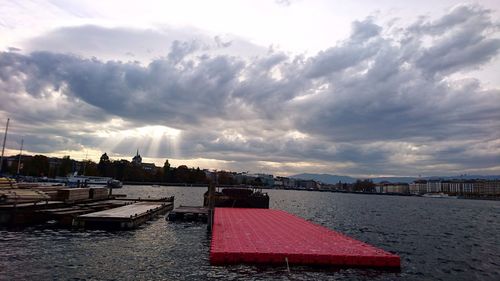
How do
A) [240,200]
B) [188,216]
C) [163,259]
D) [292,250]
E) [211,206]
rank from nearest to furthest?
1. [292,250]
2. [163,259]
3. [211,206]
4. [188,216]
5. [240,200]

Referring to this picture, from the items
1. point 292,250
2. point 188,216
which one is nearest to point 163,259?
point 292,250

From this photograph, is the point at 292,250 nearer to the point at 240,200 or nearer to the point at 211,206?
the point at 211,206

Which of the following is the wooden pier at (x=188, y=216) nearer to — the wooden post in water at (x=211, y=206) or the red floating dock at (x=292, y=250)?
the wooden post in water at (x=211, y=206)

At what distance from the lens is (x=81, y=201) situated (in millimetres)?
54250

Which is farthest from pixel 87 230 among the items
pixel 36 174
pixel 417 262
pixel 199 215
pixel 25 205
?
pixel 36 174

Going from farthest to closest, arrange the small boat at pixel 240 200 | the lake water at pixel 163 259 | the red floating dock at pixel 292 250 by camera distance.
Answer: the small boat at pixel 240 200 → the red floating dock at pixel 292 250 → the lake water at pixel 163 259

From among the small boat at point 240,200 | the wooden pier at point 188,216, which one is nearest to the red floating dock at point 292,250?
the wooden pier at point 188,216

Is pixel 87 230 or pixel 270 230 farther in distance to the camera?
pixel 87 230

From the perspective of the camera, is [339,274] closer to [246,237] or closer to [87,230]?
[246,237]

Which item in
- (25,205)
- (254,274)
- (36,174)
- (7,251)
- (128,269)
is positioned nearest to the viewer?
(254,274)

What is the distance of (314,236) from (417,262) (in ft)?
25.2

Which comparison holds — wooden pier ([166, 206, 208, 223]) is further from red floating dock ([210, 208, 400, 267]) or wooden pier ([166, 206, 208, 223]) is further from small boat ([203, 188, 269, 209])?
red floating dock ([210, 208, 400, 267])

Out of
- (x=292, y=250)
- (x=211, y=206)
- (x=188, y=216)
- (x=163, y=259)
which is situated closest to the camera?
(x=292, y=250)

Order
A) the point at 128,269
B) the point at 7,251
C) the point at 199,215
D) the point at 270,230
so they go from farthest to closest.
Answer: the point at 199,215 < the point at 270,230 < the point at 7,251 < the point at 128,269
